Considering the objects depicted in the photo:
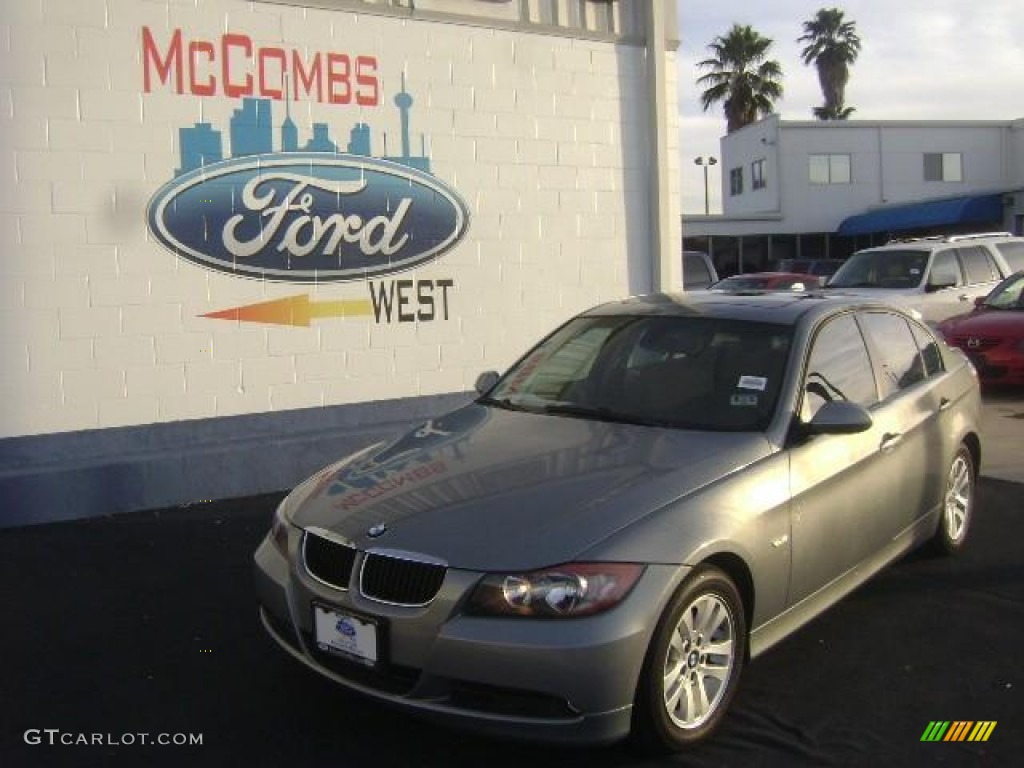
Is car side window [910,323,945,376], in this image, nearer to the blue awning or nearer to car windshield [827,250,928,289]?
car windshield [827,250,928,289]

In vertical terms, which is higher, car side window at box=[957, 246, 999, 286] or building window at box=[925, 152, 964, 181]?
building window at box=[925, 152, 964, 181]

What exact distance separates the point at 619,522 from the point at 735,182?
41.9 meters

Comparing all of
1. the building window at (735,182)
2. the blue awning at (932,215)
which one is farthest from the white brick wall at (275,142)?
the building window at (735,182)

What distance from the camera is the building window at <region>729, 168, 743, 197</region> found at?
42812 mm

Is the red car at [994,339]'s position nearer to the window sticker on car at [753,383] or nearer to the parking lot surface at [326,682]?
the parking lot surface at [326,682]

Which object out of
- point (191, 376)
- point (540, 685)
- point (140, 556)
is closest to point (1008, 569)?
point (540, 685)

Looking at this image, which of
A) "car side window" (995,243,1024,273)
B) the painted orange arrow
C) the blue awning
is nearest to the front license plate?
the painted orange arrow

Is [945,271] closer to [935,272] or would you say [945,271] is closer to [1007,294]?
[935,272]

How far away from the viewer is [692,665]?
145 inches

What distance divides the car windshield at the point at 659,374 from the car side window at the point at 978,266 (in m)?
10.3

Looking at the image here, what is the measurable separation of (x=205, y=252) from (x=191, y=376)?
2.85 feet

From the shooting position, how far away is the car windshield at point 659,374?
4.48 metres

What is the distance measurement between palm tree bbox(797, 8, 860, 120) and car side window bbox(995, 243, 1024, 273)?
133 ft

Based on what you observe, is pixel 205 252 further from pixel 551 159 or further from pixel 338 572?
pixel 338 572
